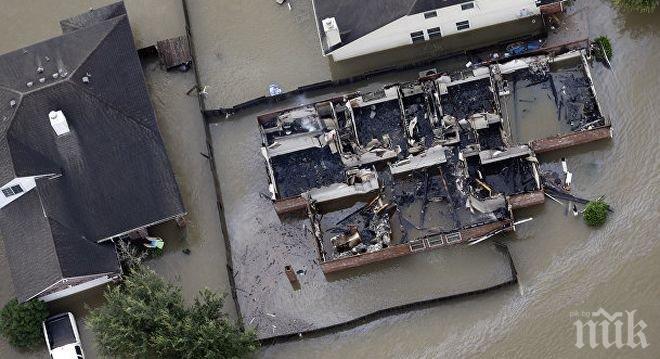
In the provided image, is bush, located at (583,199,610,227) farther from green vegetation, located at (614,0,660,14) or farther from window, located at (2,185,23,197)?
window, located at (2,185,23,197)

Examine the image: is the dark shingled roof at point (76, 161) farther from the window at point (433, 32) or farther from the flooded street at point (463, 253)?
the window at point (433, 32)

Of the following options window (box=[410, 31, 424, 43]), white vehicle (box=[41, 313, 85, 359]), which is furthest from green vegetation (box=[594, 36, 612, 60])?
white vehicle (box=[41, 313, 85, 359])

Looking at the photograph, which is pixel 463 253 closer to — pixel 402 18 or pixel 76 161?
pixel 402 18

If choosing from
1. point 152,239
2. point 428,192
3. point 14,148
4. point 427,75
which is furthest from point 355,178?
point 14,148

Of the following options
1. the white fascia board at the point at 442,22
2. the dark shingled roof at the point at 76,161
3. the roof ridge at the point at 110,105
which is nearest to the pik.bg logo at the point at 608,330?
the white fascia board at the point at 442,22

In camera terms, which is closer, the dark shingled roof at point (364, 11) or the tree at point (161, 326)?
the tree at point (161, 326)

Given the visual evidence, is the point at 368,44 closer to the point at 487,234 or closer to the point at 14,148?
the point at 487,234

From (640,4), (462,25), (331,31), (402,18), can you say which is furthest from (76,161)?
(640,4)
